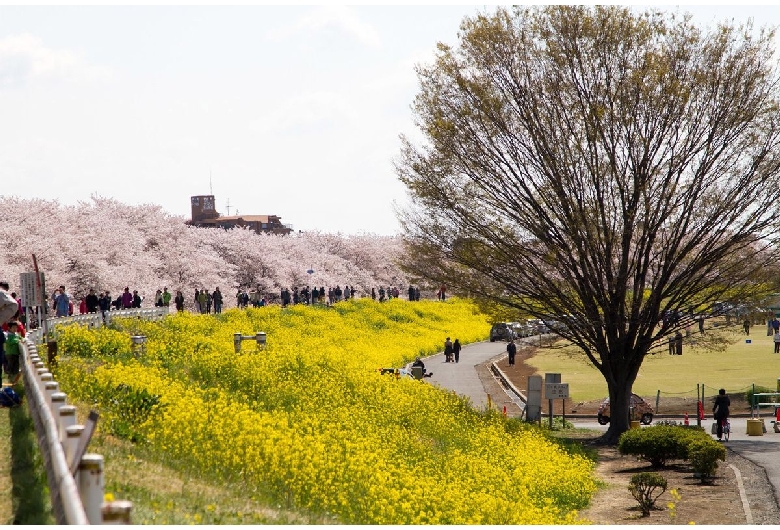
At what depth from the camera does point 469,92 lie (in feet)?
95.3

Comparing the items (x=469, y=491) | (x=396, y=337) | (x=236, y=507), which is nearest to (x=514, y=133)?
(x=469, y=491)

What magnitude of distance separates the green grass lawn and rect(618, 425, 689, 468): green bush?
7.31 metres

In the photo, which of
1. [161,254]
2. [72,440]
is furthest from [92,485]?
[161,254]

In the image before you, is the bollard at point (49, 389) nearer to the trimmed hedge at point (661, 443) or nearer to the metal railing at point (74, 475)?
the metal railing at point (74, 475)

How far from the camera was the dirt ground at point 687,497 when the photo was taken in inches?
731

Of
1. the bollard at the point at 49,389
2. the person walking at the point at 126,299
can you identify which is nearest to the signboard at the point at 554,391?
the person walking at the point at 126,299

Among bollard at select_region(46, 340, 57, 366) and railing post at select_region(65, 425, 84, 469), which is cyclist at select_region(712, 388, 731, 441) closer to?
bollard at select_region(46, 340, 57, 366)

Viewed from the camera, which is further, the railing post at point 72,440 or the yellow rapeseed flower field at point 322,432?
the yellow rapeseed flower field at point 322,432

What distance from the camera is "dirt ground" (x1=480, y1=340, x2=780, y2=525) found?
18.6 meters

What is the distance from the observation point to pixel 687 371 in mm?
51438

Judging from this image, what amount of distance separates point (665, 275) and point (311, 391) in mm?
11071

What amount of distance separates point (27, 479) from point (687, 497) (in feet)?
48.1

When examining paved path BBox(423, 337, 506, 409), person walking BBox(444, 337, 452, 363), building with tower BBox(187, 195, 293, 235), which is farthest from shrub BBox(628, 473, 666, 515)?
building with tower BBox(187, 195, 293, 235)

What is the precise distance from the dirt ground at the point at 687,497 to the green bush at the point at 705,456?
0.27 meters
